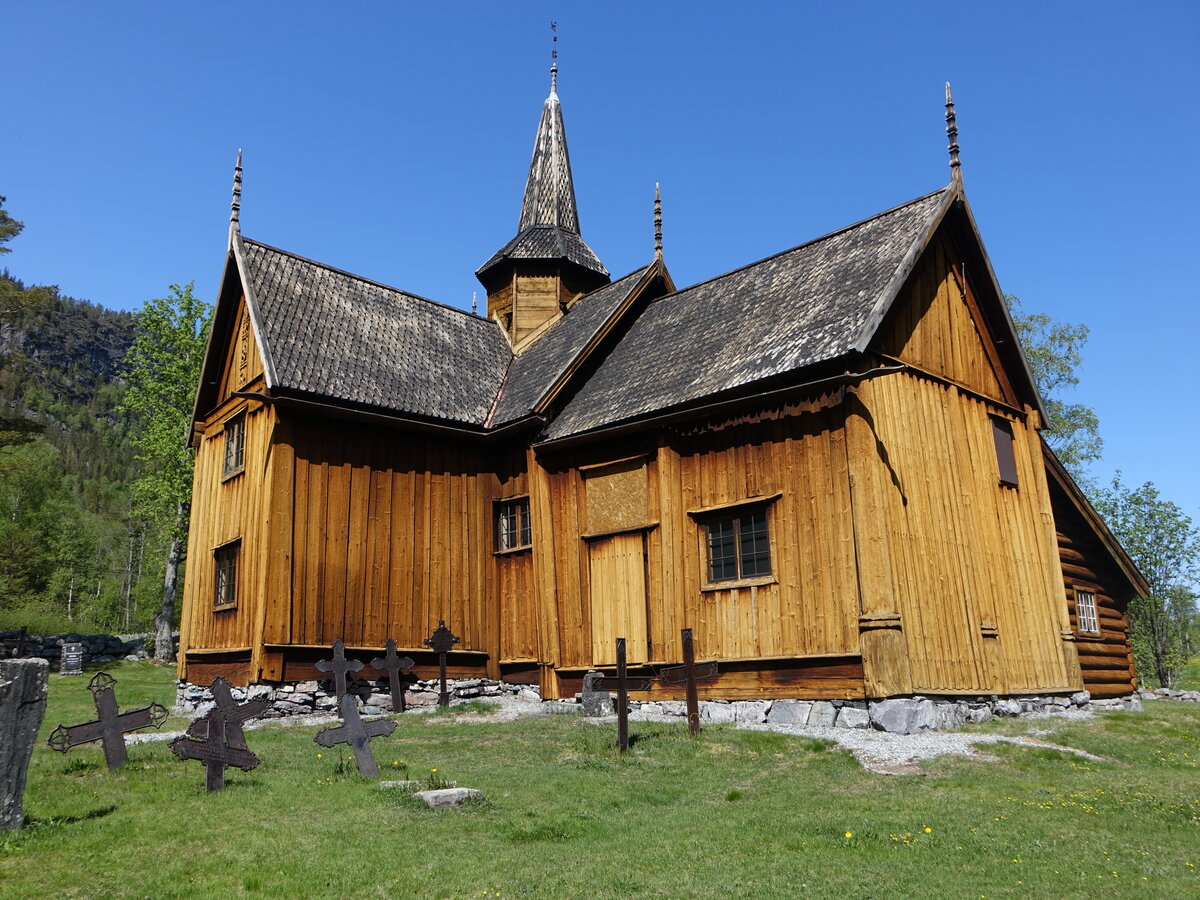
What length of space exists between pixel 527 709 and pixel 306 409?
682 centimetres

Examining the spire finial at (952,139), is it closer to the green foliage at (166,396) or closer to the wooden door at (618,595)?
the wooden door at (618,595)

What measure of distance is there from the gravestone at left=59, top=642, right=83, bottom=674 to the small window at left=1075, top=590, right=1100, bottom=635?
26053mm

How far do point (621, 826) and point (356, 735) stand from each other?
11.5 feet

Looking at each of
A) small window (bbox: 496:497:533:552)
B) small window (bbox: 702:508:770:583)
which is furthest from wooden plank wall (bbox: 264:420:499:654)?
small window (bbox: 702:508:770:583)

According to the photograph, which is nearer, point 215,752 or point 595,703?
point 215,752

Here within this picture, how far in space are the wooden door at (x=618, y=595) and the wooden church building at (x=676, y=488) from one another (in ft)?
0.17

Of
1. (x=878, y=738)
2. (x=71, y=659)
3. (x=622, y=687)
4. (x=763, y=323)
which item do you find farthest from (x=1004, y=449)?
(x=71, y=659)

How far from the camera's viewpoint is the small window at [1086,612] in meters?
20.5

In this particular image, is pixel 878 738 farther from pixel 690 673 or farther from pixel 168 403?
pixel 168 403

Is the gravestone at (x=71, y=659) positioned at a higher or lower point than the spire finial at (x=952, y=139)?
lower

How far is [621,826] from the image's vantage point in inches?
340

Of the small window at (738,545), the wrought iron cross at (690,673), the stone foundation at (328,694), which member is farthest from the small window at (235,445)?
the wrought iron cross at (690,673)

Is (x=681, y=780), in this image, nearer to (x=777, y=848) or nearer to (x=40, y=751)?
(x=777, y=848)

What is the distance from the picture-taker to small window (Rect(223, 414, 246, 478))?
19.4m
